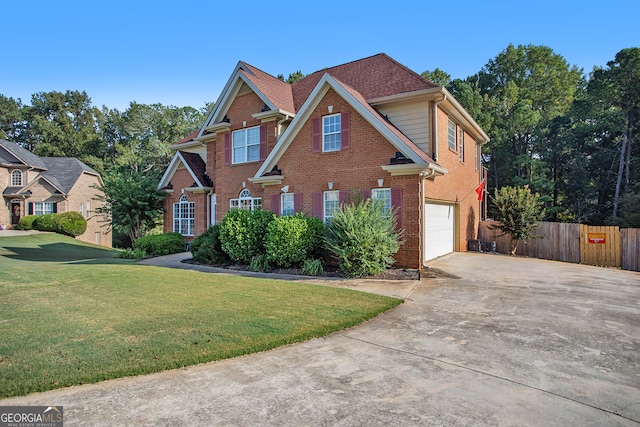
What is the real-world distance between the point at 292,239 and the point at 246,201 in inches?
251

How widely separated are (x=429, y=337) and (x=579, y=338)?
2.50 m

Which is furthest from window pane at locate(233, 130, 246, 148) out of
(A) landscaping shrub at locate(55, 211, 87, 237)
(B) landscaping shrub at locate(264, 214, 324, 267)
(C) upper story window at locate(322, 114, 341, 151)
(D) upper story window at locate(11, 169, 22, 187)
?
(D) upper story window at locate(11, 169, 22, 187)

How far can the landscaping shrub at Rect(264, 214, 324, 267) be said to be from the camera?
41.3 ft

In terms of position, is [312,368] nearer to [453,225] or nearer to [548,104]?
[453,225]

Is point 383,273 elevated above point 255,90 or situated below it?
below

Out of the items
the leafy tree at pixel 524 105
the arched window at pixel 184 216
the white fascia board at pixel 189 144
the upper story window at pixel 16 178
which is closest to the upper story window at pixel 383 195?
the arched window at pixel 184 216

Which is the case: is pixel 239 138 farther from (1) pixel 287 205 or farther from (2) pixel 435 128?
(2) pixel 435 128

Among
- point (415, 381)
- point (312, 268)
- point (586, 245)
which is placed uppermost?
point (586, 245)

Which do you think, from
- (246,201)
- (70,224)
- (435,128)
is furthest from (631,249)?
(70,224)

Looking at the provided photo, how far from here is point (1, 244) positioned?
76.7 feet

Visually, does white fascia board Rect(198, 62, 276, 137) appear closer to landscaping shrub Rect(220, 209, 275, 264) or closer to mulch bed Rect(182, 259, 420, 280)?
landscaping shrub Rect(220, 209, 275, 264)

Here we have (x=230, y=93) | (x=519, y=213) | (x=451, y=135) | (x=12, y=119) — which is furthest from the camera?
(x=12, y=119)

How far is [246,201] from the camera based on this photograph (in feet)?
59.4

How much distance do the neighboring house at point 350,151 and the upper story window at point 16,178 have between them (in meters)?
28.1
